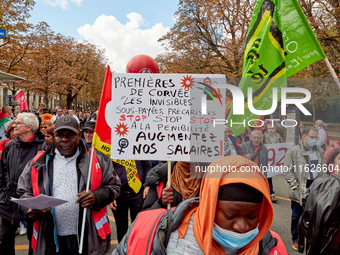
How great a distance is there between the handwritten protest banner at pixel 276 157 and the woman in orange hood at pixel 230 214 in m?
0.69

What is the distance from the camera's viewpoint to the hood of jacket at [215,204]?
4.06ft

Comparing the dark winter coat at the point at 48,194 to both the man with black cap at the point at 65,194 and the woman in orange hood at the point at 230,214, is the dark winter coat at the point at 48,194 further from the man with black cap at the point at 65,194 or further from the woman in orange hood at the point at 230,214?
the woman in orange hood at the point at 230,214

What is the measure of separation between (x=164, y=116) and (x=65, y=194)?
1.13 meters

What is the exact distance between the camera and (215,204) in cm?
123

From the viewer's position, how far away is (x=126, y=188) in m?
3.55

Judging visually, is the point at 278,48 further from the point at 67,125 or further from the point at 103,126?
the point at 67,125

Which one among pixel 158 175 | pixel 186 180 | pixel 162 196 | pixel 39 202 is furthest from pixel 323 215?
pixel 39 202

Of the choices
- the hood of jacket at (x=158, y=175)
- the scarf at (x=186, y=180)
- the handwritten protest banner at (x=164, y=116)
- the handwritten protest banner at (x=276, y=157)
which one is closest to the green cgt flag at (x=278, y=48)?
the handwritten protest banner at (x=164, y=116)

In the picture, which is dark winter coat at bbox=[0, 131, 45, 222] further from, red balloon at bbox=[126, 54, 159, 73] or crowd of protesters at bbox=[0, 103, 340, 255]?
red balloon at bbox=[126, 54, 159, 73]

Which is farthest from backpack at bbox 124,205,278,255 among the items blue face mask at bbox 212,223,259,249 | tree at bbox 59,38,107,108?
tree at bbox 59,38,107,108

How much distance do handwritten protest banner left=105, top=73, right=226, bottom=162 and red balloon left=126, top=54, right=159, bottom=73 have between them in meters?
0.77

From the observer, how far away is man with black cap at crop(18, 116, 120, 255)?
89.6 inches

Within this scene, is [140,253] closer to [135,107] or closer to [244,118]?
[244,118]

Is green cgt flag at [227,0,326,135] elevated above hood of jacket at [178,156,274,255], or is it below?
above
